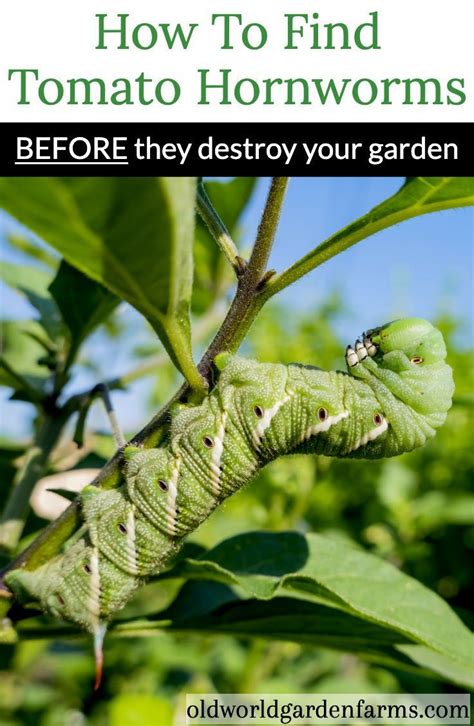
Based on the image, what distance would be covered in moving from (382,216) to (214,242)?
54.9 inches

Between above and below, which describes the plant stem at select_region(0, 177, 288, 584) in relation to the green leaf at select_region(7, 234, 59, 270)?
below

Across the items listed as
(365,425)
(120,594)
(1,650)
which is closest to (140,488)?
(120,594)

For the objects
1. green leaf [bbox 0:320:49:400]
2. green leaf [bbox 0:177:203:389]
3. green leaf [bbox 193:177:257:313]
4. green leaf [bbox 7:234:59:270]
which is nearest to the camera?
green leaf [bbox 0:177:203:389]

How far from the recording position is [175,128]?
4.97 feet

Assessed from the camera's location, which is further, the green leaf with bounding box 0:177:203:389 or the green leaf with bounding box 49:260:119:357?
the green leaf with bounding box 49:260:119:357

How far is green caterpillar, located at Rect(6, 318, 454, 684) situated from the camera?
1.55 m

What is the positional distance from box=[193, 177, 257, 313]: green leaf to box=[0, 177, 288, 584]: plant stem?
3.40 ft

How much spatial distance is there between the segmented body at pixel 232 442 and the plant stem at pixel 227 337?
0.15ft

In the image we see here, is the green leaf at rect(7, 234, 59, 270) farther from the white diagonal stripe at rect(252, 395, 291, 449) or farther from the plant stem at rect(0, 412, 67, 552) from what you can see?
the white diagonal stripe at rect(252, 395, 291, 449)

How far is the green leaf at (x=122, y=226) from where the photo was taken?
33.6 inches

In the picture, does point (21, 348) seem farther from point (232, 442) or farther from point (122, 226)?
point (122, 226)

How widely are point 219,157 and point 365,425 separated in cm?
69

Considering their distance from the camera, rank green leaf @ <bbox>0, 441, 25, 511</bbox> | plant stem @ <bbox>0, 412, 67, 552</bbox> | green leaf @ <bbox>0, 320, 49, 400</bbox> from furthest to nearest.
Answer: green leaf @ <bbox>0, 320, 49, 400</bbox>, green leaf @ <bbox>0, 441, 25, 511</bbox>, plant stem @ <bbox>0, 412, 67, 552</bbox>

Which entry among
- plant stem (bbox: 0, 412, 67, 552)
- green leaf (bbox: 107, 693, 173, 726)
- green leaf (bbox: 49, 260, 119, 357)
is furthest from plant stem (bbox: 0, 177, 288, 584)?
green leaf (bbox: 107, 693, 173, 726)
